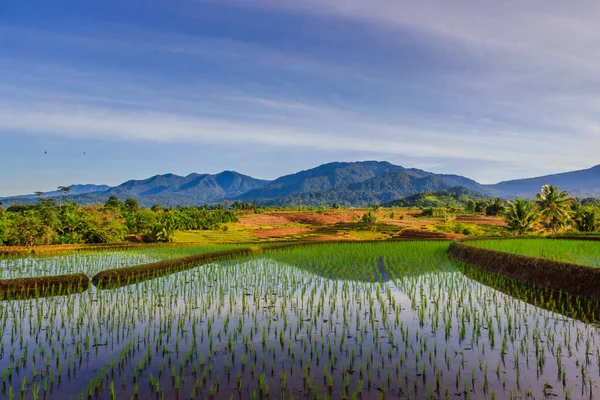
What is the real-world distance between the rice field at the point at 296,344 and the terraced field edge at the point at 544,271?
117cm

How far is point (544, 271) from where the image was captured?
Result: 15680 millimetres

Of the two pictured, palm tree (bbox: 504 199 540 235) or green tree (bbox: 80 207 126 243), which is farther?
palm tree (bbox: 504 199 540 235)

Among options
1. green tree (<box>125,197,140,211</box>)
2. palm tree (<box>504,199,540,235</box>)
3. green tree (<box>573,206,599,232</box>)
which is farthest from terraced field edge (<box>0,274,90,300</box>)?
green tree (<box>125,197,140,211</box>)

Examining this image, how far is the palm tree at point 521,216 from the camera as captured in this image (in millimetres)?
42459

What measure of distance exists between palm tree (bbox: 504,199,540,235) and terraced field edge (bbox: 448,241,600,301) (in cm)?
2364

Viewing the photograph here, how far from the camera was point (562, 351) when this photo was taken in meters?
8.40

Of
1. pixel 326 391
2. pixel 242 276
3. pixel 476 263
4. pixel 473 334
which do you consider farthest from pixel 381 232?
pixel 326 391

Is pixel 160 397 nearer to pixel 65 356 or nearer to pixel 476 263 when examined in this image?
pixel 65 356

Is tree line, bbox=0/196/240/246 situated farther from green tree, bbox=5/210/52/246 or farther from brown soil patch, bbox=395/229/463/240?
brown soil patch, bbox=395/229/463/240

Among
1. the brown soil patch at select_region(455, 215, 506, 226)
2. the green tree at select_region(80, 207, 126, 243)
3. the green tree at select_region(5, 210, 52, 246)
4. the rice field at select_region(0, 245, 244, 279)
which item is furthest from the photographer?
the brown soil patch at select_region(455, 215, 506, 226)

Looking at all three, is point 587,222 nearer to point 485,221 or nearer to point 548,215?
point 548,215

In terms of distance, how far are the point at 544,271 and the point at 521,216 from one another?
3037cm

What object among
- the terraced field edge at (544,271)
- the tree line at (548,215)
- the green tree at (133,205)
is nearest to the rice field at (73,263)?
the terraced field edge at (544,271)

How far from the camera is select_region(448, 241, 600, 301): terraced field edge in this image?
13.2 meters
